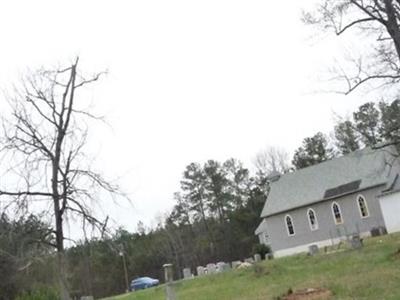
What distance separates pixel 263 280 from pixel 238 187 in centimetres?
6833

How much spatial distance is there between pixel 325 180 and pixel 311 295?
39.4 m

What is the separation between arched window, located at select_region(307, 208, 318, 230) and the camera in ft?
177

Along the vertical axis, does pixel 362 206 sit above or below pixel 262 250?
above

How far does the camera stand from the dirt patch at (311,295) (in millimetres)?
16109

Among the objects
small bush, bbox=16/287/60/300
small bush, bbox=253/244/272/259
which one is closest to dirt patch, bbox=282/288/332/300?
small bush, bbox=16/287/60/300

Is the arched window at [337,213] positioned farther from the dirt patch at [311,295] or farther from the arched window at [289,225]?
the dirt patch at [311,295]

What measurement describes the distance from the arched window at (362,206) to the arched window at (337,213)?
2101 mm

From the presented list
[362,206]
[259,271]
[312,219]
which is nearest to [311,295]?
[259,271]

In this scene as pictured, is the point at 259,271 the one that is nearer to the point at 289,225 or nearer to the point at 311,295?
the point at 311,295

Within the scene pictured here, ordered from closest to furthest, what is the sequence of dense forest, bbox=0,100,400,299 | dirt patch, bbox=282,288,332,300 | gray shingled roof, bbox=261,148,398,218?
dirt patch, bbox=282,288,332,300, gray shingled roof, bbox=261,148,398,218, dense forest, bbox=0,100,400,299

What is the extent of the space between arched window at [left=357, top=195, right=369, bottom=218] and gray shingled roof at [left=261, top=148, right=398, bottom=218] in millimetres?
850

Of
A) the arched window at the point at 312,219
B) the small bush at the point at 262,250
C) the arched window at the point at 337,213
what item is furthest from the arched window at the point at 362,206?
the small bush at the point at 262,250

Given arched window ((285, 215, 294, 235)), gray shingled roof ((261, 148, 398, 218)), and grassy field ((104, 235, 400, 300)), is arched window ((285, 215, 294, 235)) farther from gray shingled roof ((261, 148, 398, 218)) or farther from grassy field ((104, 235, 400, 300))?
grassy field ((104, 235, 400, 300))

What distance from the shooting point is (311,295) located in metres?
16.5
